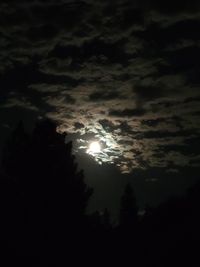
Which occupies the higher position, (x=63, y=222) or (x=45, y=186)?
(x=45, y=186)

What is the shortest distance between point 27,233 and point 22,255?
1411mm

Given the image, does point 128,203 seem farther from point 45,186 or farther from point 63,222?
point 63,222

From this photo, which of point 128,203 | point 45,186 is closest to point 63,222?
point 45,186

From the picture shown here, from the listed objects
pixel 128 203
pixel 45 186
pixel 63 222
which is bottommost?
pixel 63 222

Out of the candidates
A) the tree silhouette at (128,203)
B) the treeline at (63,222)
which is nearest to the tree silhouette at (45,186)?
the treeline at (63,222)

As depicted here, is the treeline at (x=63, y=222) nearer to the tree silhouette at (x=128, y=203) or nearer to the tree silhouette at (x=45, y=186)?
the tree silhouette at (x=45, y=186)

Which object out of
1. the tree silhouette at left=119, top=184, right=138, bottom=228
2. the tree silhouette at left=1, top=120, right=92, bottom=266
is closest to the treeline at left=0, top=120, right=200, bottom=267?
the tree silhouette at left=1, top=120, right=92, bottom=266

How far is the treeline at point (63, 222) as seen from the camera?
39.6 feet

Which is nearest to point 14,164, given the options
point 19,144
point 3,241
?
point 19,144

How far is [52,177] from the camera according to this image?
1019 inches

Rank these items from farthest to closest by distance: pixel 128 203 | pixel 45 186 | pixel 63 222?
1. pixel 128 203
2. pixel 45 186
3. pixel 63 222

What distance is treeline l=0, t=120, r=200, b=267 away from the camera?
39.6ft

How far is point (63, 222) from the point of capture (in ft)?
78.3

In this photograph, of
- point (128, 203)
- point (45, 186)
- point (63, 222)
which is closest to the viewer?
point (63, 222)
